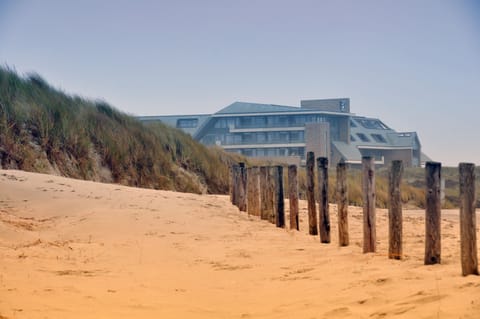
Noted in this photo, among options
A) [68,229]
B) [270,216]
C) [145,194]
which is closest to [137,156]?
[145,194]

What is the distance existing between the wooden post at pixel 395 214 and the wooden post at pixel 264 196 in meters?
5.93

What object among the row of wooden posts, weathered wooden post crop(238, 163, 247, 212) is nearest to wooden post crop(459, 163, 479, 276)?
the row of wooden posts

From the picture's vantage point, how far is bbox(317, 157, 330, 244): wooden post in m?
9.84

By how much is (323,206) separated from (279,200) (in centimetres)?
256

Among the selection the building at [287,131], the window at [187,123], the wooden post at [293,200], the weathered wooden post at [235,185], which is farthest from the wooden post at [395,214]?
the window at [187,123]

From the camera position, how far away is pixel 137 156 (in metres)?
23.4

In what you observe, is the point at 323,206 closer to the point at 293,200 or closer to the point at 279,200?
the point at 293,200

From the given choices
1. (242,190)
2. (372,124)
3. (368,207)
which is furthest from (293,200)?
(372,124)

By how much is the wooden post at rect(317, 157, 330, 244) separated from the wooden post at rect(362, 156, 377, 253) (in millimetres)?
1310

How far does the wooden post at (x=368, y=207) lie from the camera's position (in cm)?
824

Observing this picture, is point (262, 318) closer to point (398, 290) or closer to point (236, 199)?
point (398, 290)

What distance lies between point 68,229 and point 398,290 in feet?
21.2

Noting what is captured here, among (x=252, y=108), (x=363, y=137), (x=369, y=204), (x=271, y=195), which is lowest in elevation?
(x=271, y=195)

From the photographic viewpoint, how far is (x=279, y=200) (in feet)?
41.8
